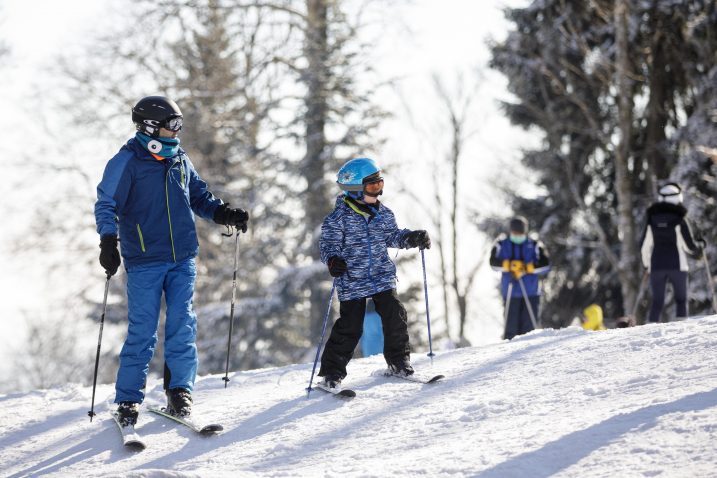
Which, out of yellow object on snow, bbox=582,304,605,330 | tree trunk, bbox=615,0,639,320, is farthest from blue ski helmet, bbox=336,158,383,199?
tree trunk, bbox=615,0,639,320

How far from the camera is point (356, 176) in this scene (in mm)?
5934

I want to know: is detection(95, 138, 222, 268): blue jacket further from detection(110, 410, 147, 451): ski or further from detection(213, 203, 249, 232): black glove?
detection(110, 410, 147, 451): ski

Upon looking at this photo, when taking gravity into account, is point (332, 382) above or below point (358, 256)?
below

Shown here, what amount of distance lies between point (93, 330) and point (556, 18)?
13.8 m

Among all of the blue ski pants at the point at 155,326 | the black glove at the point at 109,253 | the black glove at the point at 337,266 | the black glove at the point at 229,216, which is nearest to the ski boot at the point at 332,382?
the black glove at the point at 337,266

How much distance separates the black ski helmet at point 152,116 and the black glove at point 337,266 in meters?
1.35

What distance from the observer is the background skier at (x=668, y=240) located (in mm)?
9531

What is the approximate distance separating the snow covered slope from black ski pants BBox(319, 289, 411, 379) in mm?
225

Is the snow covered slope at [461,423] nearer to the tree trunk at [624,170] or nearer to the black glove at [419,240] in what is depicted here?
the black glove at [419,240]

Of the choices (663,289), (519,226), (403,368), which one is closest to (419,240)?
(403,368)

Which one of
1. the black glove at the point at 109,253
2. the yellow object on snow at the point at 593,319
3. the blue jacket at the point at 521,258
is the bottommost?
the yellow object on snow at the point at 593,319

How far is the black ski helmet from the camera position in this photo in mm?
5402

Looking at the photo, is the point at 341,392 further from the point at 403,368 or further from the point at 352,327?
the point at 403,368

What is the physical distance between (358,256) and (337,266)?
0.33m
